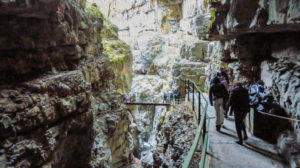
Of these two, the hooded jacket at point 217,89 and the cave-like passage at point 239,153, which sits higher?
the hooded jacket at point 217,89

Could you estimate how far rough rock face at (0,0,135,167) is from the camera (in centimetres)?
498

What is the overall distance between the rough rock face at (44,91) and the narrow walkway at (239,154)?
489 cm

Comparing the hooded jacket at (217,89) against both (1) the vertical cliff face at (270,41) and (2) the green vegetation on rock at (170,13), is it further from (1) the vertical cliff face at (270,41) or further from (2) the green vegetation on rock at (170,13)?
(2) the green vegetation on rock at (170,13)

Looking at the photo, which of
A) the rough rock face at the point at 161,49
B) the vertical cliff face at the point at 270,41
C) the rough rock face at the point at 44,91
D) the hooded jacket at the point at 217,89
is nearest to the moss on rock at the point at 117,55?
the rough rock face at the point at 161,49

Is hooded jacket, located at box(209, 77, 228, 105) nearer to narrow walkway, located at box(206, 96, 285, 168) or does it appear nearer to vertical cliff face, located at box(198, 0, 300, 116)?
narrow walkway, located at box(206, 96, 285, 168)

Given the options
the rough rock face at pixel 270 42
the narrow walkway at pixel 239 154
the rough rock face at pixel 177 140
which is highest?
the rough rock face at pixel 270 42

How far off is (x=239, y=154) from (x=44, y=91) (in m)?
6.00

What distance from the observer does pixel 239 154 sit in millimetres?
4164

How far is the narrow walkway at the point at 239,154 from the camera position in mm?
3760

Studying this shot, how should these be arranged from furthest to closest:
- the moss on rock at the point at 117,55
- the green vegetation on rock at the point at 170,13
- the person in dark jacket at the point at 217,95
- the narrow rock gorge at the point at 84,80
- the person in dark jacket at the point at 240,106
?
the green vegetation on rock at the point at 170,13 < the moss on rock at the point at 117,55 < the person in dark jacket at the point at 217,95 < the narrow rock gorge at the point at 84,80 < the person in dark jacket at the point at 240,106

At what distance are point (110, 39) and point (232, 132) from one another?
→ 1808 cm

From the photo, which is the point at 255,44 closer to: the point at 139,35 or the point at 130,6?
the point at 139,35

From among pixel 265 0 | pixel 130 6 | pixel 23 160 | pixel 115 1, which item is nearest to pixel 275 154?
pixel 265 0

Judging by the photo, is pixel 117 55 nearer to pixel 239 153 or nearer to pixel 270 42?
pixel 270 42
